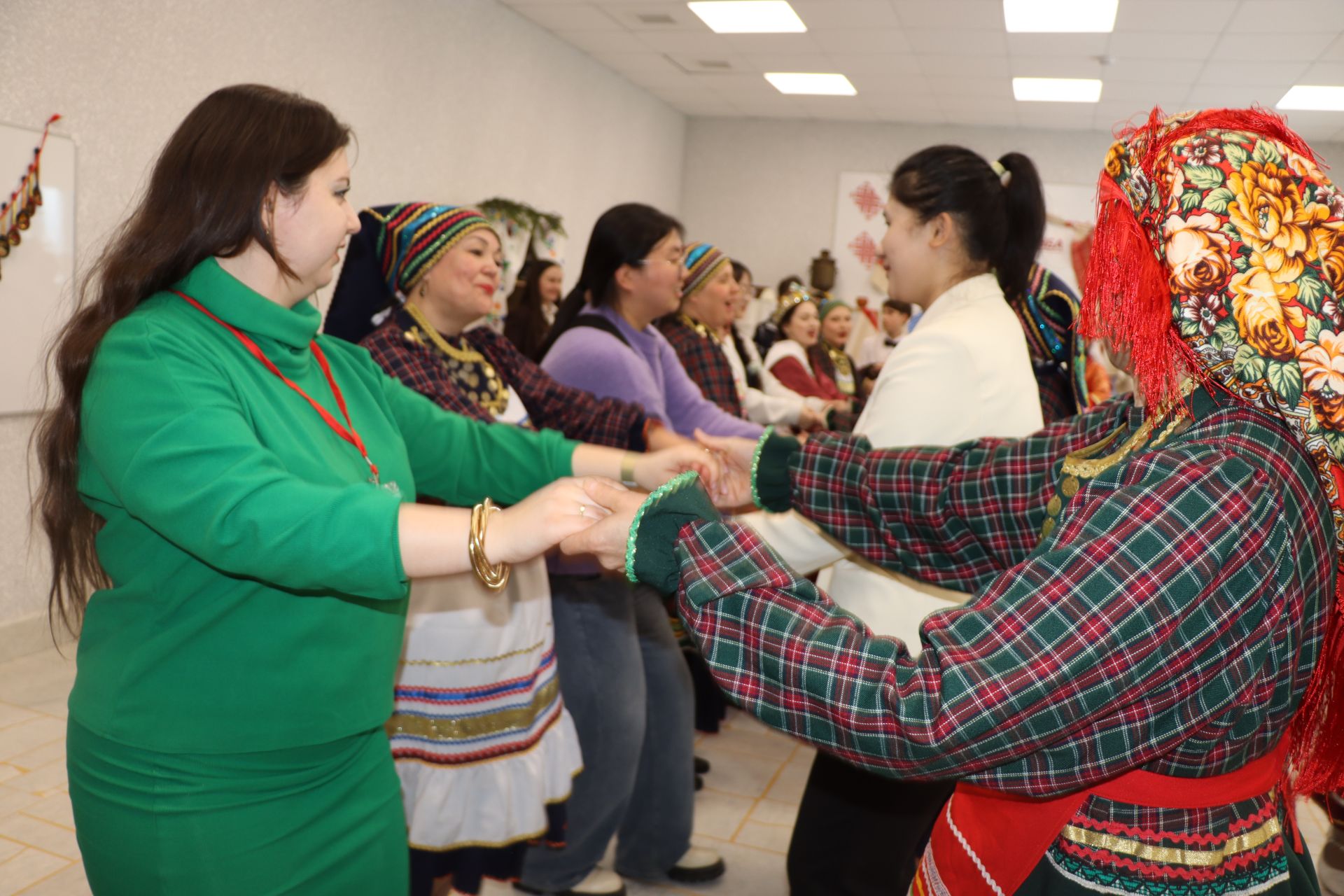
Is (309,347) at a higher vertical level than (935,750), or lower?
higher

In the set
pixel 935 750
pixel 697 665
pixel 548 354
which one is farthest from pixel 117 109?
pixel 935 750

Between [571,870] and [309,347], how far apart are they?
1689 mm

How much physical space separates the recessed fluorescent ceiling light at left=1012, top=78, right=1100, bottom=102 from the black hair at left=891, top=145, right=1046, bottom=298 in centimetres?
686

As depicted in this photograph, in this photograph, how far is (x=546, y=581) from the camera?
7.33 ft

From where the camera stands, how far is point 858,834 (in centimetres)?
198

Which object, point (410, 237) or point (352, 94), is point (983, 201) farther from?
point (352, 94)

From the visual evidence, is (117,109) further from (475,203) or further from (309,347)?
(309,347)

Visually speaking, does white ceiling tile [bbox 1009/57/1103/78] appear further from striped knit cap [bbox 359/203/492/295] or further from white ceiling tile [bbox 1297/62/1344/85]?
striped knit cap [bbox 359/203/492/295]

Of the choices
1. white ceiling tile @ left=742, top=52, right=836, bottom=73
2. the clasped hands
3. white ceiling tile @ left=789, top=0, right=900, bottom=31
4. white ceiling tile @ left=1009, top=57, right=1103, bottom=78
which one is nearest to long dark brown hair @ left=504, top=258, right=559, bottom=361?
white ceiling tile @ left=789, top=0, right=900, bottom=31

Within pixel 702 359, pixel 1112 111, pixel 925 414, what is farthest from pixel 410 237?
pixel 1112 111

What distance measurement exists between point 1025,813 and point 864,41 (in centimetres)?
737

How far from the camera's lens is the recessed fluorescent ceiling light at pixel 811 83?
9000mm

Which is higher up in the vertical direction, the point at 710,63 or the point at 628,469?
the point at 710,63

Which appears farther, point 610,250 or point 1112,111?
point 1112,111
